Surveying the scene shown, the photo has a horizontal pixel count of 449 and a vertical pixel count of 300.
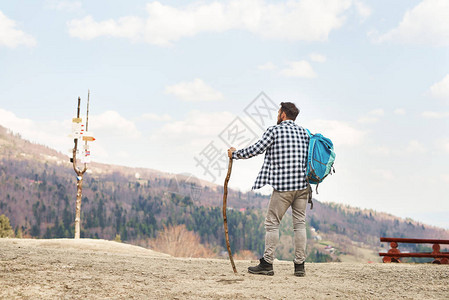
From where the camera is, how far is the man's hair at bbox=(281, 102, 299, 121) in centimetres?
660

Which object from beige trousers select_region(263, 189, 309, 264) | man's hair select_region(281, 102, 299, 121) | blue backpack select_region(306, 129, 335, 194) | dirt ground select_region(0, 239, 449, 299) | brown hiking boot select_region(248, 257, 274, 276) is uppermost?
man's hair select_region(281, 102, 299, 121)

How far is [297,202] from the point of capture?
6398 millimetres

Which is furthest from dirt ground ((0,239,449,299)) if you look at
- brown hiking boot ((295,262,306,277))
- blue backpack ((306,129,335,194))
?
blue backpack ((306,129,335,194))

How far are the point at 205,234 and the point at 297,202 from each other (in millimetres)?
124021

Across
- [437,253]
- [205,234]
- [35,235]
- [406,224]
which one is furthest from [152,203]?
[437,253]

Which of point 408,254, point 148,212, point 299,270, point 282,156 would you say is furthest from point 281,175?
point 148,212

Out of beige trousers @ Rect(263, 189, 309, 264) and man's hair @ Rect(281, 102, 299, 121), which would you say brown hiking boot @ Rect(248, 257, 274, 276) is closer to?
beige trousers @ Rect(263, 189, 309, 264)

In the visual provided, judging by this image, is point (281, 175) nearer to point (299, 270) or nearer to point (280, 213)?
point (280, 213)

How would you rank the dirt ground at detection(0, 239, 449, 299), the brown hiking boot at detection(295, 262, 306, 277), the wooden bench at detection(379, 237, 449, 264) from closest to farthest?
the dirt ground at detection(0, 239, 449, 299) → the brown hiking boot at detection(295, 262, 306, 277) → the wooden bench at detection(379, 237, 449, 264)

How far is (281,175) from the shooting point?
6.30 m

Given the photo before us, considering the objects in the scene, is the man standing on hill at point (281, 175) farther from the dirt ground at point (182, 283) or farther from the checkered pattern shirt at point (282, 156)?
the dirt ground at point (182, 283)

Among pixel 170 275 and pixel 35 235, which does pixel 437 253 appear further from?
pixel 35 235

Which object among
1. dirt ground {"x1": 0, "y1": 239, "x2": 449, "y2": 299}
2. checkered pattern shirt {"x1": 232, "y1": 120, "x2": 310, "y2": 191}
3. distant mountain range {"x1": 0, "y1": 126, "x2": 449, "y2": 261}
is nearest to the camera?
dirt ground {"x1": 0, "y1": 239, "x2": 449, "y2": 299}

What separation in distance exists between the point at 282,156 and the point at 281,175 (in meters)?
0.27
